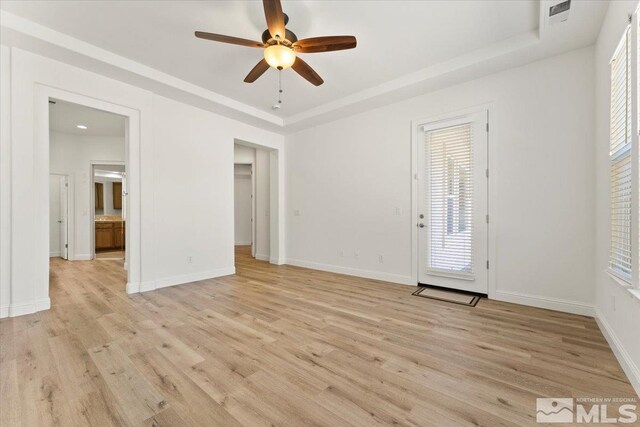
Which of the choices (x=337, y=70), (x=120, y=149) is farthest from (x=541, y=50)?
(x=120, y=149)

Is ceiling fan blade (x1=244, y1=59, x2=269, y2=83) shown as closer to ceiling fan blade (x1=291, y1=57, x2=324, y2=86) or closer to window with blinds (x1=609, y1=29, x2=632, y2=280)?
ceiling fan blade (x1=291, y1=57, x2=324, y2=86)

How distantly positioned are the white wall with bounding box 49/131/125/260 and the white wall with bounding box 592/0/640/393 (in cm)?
868

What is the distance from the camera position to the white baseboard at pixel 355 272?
168 inches

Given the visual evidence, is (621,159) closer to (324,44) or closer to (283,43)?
(324,44)

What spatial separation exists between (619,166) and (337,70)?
9.96 ft

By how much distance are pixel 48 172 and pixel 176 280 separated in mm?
2090

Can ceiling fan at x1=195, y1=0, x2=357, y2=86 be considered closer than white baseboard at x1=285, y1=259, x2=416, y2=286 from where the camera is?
Yes

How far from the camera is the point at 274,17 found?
2.20 metres

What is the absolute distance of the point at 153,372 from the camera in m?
1.86

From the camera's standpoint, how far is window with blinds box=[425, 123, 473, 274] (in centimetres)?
365

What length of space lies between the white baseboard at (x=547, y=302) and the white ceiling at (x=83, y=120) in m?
6.67

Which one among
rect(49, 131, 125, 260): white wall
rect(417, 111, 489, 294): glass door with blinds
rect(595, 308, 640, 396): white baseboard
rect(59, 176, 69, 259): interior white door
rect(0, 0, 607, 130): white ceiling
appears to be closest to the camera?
rect(595, 308, 640, 396): white baseboard

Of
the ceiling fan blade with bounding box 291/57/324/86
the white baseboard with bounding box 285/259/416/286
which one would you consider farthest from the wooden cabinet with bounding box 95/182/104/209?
the ceiling fan blade with bounding box 291/57/324/86

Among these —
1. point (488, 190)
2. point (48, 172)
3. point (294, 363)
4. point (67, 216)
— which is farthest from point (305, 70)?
point (67, 216)
